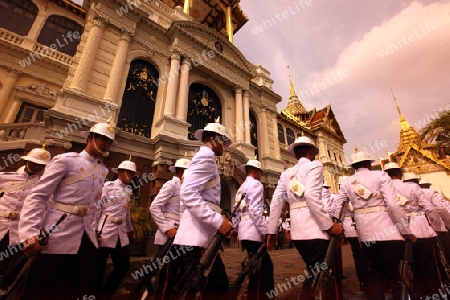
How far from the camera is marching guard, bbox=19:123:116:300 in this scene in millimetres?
1874

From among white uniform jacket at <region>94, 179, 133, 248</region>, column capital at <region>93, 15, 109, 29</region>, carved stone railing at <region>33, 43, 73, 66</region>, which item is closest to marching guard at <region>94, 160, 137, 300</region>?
white uniform jacket at <region>94, 179, 133, 248</region>

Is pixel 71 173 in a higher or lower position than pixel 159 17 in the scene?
lower

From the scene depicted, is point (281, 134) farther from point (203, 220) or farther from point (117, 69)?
point (203, 220)

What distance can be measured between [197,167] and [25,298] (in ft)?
5.99

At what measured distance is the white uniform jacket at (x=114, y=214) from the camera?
10.7 ft

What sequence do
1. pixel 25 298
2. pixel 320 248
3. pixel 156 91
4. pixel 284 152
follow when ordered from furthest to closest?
pixel 284 152
pixel 156 91
pixel 320 248
pixel 25 298

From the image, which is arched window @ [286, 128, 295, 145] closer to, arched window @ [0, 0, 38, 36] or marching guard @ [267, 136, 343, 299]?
marching guard @ [267, 136, 343, 299]

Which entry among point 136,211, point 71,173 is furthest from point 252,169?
point 136,211

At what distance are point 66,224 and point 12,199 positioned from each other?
2.42 m

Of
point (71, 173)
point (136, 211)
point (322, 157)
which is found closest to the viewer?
point (71, 173)

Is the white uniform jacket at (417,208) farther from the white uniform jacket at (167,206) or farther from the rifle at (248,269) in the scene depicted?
the white uniform jacket at (167,206)

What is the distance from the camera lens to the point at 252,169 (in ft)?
12.8

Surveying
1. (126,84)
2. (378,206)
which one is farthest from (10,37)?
(378,206)

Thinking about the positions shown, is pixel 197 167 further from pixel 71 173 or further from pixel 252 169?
pixel 252 169
